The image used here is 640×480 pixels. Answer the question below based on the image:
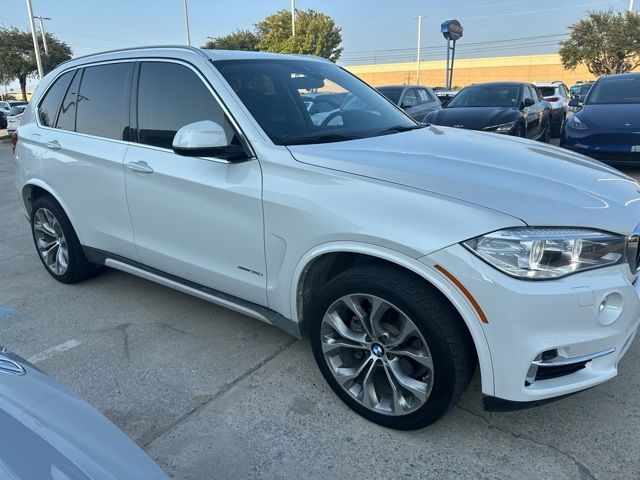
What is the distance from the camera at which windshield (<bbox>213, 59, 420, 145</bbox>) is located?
300 cm

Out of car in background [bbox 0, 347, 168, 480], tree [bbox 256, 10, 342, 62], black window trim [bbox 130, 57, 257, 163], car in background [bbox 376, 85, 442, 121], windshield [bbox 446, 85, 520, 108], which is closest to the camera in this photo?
car in background [bbox 0, 347, 168, 480]

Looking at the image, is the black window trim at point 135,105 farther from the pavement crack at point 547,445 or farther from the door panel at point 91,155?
the pavement crack at point 547,445

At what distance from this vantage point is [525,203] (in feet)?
7.23

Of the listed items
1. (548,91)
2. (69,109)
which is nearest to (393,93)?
(548,91)

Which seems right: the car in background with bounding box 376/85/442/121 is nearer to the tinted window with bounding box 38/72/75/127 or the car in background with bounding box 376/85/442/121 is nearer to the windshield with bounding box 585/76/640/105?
the windshield with bounding box 585/76/640/105

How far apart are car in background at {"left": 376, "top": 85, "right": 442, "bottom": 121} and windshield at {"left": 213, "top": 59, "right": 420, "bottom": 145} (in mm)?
8441

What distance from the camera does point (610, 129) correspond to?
297 inches

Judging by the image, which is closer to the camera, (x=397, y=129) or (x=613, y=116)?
(x=397, y=129)

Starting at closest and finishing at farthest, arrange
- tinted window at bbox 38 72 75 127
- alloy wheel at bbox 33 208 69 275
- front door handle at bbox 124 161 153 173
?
front door handle at bbox 124 161 153 173
tinted window at bbox 38 72 75 127
alloy wheel at bbox 33 208 69 275

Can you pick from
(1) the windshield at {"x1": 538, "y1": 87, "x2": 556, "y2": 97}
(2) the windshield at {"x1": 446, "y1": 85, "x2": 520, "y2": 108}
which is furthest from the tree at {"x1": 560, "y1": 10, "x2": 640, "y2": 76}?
(2) the windshield at {"x1": 446, "y1": 85, "x2": 520, "y2": 108}

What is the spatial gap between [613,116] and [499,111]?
1.75m

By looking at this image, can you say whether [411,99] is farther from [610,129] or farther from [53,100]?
[53,100]

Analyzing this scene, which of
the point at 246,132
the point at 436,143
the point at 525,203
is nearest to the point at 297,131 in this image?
the point at 246,132

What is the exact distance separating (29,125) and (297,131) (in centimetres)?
274
